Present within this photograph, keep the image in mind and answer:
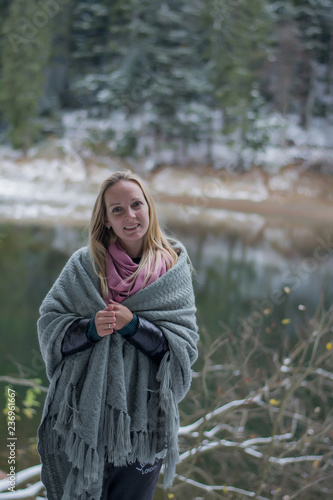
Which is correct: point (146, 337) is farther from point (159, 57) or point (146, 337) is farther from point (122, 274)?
point (159, 57)

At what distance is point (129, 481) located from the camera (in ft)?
3.36

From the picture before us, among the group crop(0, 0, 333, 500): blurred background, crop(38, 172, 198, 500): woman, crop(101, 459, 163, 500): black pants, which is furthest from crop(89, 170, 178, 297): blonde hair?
crop(0, 0, 333, 500): blurred background

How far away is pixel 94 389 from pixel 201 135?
3321mm

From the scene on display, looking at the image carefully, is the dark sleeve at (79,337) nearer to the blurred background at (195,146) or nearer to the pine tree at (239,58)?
→ the blurred background at (195,146)

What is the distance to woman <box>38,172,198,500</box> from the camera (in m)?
0.98

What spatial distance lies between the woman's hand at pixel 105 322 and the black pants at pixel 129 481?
30 centimetres

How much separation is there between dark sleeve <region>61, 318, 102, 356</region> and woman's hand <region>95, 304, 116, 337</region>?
1.1 inches

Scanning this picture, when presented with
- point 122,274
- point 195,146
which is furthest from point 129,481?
point 195,146

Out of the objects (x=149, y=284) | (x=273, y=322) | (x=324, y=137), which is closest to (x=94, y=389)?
(x=149, y=284)

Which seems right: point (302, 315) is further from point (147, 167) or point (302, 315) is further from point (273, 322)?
point (147, 167)

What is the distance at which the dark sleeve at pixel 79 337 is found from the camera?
96 cm

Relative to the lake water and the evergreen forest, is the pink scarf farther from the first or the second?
the evergreen forest

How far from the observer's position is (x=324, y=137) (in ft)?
13.4

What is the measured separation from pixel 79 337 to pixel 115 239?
0.23m
